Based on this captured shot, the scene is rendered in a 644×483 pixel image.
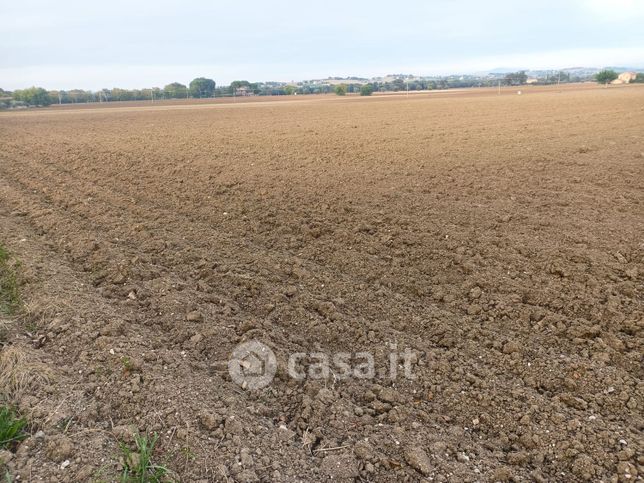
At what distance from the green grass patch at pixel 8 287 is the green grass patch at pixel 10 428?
2.02 metres

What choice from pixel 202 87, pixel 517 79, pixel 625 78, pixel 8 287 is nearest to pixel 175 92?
pixel 202 87

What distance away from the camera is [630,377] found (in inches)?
159

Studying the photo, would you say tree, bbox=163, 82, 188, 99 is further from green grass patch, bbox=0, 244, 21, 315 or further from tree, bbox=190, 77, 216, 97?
green grass patch, bbox=0, 244, 21, 315

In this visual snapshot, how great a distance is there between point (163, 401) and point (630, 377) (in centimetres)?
391

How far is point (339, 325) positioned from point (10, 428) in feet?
9.55

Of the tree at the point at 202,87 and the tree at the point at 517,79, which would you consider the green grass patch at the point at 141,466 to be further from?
the tree at the point at 517,79

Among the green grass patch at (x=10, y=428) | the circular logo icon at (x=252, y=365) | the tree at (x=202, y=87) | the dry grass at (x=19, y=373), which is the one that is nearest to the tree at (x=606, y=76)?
the tree at (x=202, y=87)

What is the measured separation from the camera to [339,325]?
4.93 metres

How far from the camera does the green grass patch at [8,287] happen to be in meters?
5.37

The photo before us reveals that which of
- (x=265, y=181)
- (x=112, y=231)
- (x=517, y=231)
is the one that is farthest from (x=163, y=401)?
(x=265, y=181)

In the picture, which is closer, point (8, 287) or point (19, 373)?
point (19, 373)

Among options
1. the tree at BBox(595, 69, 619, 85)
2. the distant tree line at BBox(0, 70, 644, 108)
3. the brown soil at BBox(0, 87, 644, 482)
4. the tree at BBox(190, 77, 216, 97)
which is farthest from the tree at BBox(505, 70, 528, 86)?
the brown soil at BBox(0, 87, 644, 482)

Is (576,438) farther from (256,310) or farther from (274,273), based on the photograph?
(274,273)

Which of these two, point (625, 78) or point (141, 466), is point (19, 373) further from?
point (625, 78)
